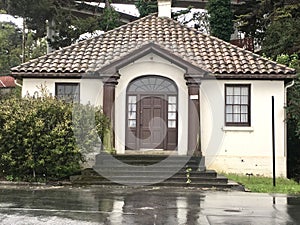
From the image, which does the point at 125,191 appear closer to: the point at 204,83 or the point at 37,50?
the point at 204,83

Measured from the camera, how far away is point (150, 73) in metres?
18.1

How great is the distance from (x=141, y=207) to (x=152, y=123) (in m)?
8.11

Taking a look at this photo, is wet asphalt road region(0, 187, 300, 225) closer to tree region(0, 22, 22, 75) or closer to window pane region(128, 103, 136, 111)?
window pane region(128, 103, 136, 111)

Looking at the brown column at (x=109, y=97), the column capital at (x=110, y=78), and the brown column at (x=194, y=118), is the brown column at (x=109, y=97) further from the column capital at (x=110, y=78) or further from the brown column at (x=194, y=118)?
the brown column at (x=194, y=118)

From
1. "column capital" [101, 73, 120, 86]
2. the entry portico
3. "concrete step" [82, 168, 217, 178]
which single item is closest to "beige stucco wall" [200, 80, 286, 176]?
the entry portico

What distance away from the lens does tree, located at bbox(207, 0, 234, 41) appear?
27.3 meters

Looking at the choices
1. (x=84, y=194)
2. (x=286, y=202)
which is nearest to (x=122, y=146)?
(x=84, y=194)

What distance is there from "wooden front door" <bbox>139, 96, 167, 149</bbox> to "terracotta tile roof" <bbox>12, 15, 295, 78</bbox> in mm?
2143

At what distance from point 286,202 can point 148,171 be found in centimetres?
527

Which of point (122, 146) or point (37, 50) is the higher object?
point (37, 50)

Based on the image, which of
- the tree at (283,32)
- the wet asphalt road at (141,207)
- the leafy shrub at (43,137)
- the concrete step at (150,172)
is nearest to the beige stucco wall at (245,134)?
the concrete step at (150,172)

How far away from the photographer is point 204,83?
18.0m

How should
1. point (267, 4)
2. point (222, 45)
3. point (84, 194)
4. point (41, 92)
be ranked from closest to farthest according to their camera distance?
point (84, 194) < point (41, 92) < point (222, 45) < point (267, 4)

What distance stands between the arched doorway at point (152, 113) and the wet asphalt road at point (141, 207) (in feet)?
14.8
